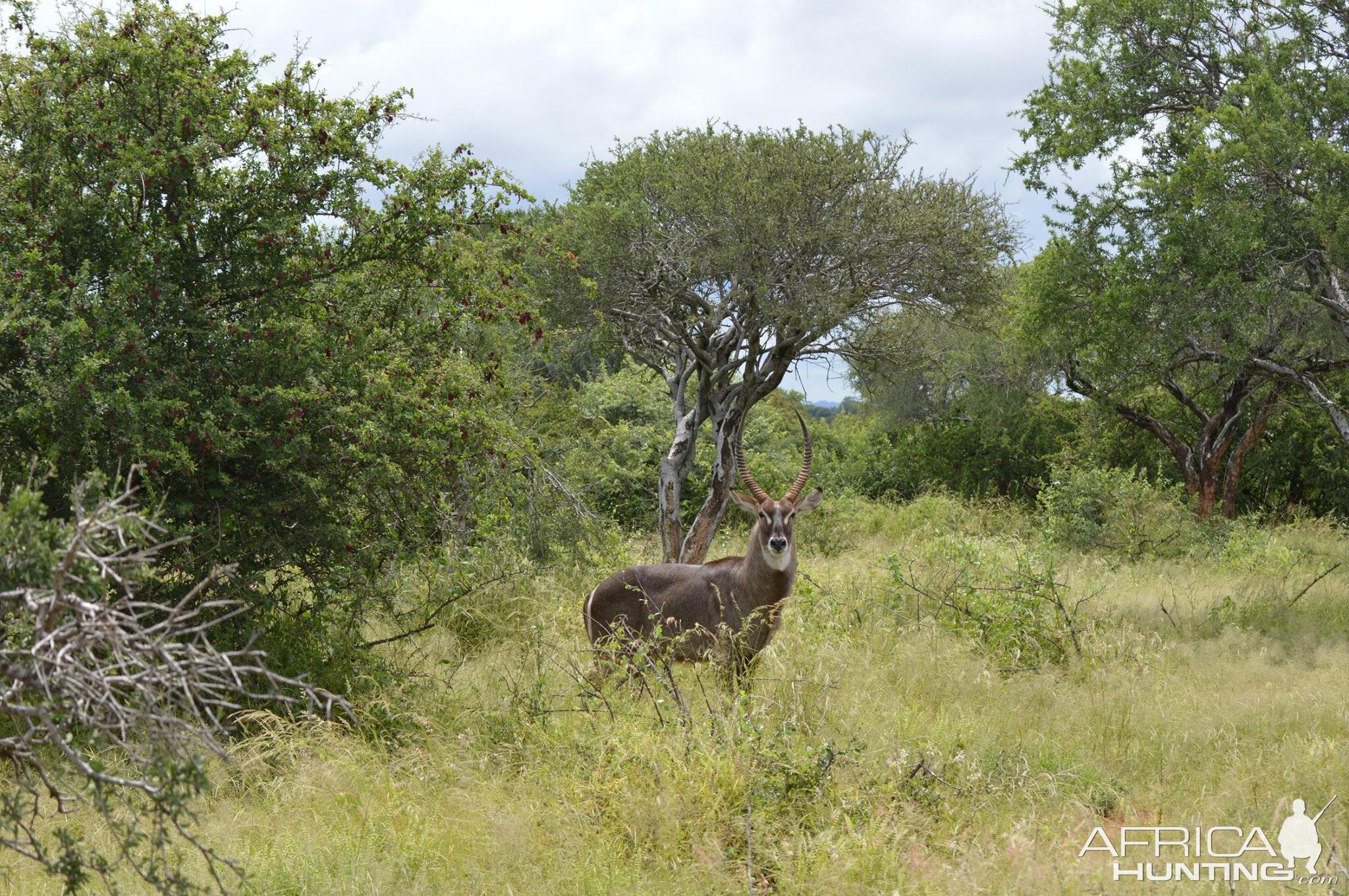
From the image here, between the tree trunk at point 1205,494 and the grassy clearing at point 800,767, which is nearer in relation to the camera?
the grassy clearing at point 800,767

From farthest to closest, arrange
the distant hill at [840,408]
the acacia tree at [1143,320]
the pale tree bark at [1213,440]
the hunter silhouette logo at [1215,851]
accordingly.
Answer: the distant hill at [840,408], the pale tree bark at [1213,440], the acacia tree at [1143,320], the hunter silhouette logo at [1215,851]

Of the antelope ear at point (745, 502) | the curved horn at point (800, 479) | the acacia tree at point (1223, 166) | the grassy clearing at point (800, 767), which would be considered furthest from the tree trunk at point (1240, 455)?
the antelope ear at point (745, 502)

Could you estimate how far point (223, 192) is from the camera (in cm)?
787

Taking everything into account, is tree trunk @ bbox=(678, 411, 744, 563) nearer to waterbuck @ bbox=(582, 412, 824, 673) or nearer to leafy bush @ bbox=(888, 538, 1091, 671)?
leafy bush @ bbox=(888, 538, 1091, 671)

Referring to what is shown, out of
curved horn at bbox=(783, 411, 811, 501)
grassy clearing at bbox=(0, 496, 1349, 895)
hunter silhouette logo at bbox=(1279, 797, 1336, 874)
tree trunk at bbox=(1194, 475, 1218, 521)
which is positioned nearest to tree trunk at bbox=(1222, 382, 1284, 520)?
tree trunk at bbox=(1194, 475, 1218, 521)

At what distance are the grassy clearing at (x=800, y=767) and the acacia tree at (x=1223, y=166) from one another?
163 inches

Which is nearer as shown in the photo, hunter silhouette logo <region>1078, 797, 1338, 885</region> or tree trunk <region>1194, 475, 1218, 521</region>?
hunter silhouette logo <region>1078, 797, 1338, 885</region>

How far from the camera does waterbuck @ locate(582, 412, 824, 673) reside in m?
7.95

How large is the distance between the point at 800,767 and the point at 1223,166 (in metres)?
9.12

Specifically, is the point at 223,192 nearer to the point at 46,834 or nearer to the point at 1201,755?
the point at 46,834

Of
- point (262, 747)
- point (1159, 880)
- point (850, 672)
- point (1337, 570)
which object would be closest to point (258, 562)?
point (262, 747)

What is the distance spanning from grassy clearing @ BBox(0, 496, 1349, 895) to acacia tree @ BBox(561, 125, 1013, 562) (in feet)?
21.4

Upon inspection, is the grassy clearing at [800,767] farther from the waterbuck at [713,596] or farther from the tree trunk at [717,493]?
the tree trunk at [717,493]

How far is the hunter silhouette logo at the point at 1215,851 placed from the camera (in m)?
5.10
